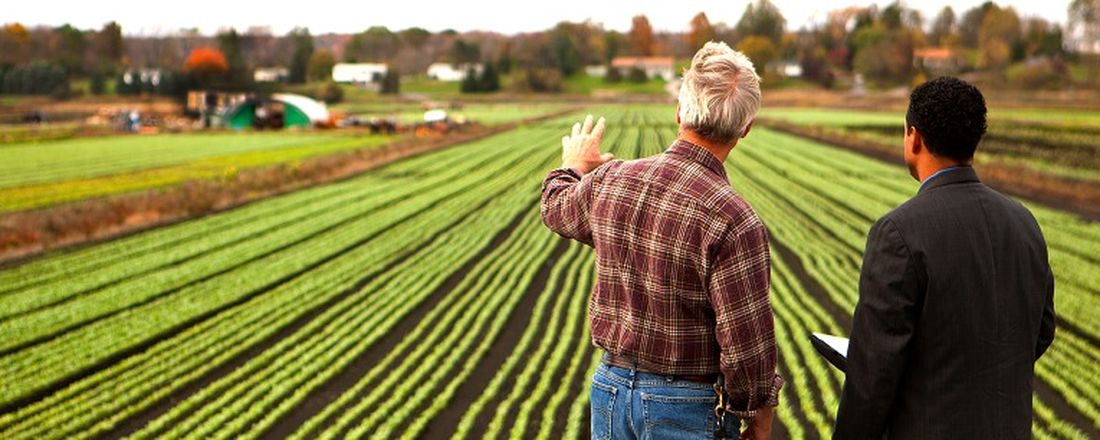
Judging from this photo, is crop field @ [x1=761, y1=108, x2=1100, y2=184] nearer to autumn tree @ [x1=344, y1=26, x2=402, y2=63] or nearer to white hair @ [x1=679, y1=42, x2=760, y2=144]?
white hair @ [x1=679, y1=42, x2=760, y2=144]

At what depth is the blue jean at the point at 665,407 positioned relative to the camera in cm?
259

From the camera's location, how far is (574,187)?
2.87m

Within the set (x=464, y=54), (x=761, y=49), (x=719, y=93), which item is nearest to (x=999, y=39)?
(x=761, y=49)

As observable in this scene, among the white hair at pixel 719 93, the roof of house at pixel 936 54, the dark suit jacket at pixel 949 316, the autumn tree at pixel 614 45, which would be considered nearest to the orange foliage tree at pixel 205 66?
the roof of house at pixel 936 54

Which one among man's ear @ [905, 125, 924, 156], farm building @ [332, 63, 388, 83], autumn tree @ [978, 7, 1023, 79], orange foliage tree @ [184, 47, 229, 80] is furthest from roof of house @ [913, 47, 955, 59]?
man's ear @ [905, 125, 924, 156]

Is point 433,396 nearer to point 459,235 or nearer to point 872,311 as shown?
point 872,311

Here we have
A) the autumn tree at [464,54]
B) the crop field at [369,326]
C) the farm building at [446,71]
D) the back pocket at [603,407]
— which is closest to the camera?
the back pocket at [603,407]

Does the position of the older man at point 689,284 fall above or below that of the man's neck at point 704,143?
below

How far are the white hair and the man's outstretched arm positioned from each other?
39cm

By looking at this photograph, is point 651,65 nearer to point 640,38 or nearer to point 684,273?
point 640,38

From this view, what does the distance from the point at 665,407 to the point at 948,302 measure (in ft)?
2.66

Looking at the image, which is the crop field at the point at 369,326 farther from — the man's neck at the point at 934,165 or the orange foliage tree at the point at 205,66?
the orange foliage tree at the point at 205,66

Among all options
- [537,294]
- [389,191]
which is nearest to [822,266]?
[537,294]

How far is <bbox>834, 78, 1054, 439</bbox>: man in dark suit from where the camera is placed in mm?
2420
